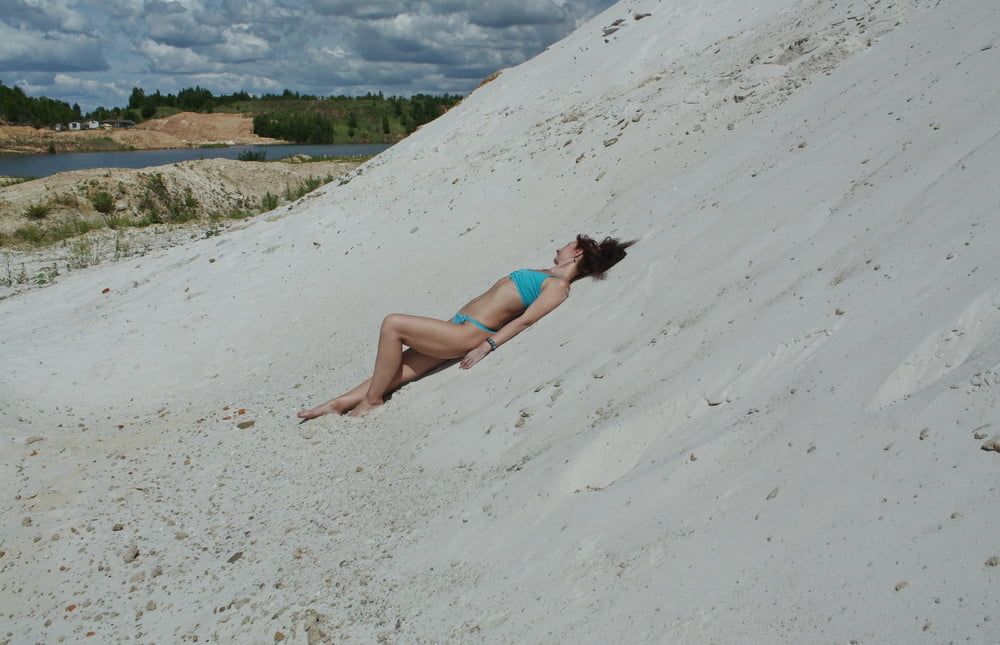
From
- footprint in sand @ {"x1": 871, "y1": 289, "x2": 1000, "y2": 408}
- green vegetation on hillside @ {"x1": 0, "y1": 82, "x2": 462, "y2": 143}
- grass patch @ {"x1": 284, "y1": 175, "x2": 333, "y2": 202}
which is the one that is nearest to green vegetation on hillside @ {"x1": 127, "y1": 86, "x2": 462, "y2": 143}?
green vegetation on hillside @ {"x1": 0, "y1": 82, "x2": 462, "y2": 143}

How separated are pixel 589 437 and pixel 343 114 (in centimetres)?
9236

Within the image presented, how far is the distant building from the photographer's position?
9109 centimetres

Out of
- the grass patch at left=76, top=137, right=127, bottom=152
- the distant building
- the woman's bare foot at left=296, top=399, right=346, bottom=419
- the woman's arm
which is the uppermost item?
the distant building

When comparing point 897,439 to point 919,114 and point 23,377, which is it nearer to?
point 919,114

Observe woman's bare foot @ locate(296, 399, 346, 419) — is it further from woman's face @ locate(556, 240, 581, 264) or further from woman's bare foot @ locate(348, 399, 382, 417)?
woman's face @ locate(556, 240, 581, 264)

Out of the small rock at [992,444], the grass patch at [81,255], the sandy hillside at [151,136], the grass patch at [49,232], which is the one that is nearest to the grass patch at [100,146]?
the sandy hillside at [151,136]

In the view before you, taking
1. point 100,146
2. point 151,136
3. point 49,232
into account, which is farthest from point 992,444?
point 151,136

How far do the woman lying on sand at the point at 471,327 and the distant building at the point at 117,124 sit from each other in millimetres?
95456

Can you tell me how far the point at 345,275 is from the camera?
9.09 m

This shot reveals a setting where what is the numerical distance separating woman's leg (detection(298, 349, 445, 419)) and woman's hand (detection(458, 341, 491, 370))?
0.30 meters

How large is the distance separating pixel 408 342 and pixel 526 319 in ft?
2.92

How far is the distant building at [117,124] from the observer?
91094 mm

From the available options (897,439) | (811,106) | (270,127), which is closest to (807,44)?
(811,106)

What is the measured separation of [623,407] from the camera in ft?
13.1
